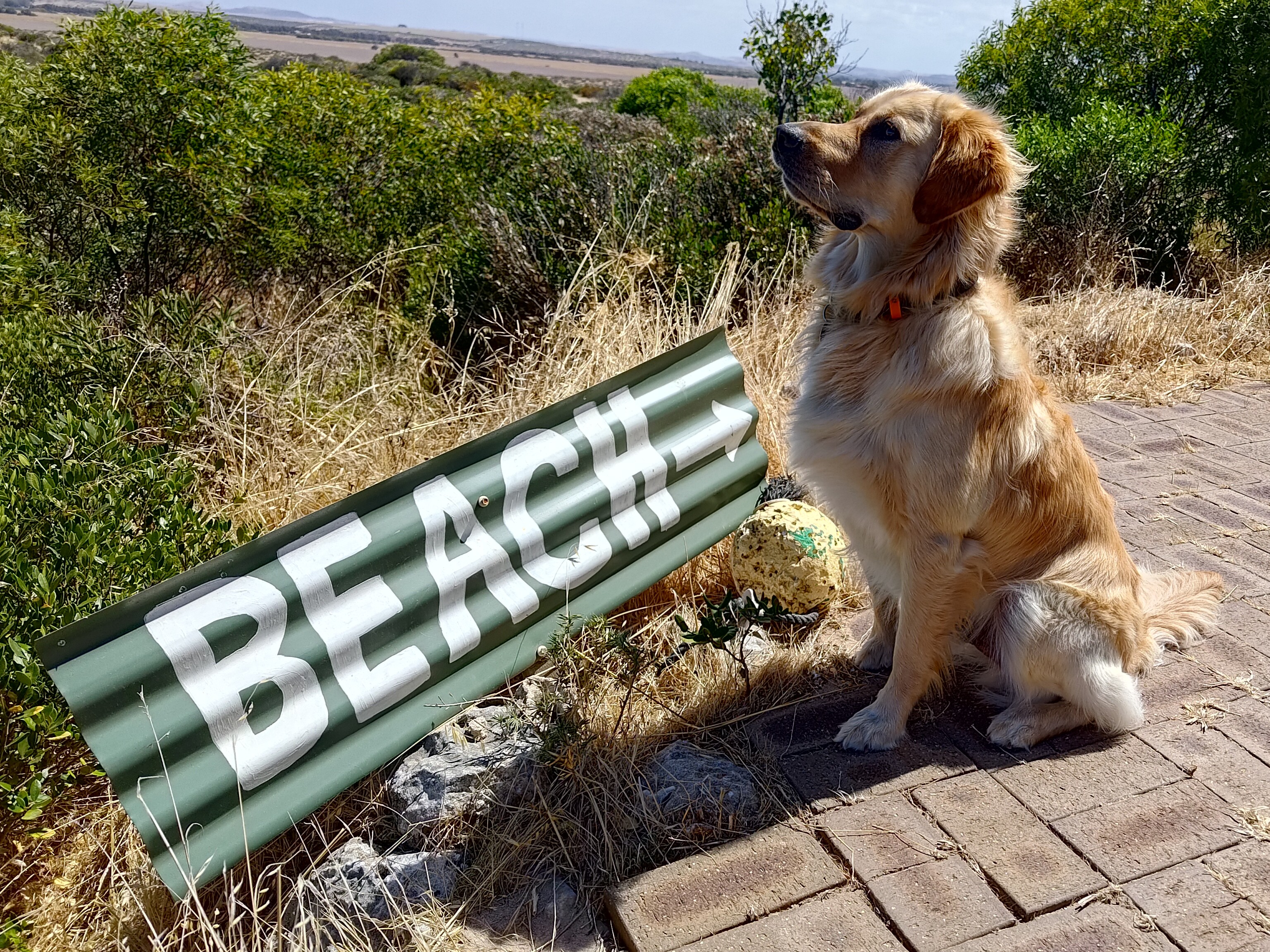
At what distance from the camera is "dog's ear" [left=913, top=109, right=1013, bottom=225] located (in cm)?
254

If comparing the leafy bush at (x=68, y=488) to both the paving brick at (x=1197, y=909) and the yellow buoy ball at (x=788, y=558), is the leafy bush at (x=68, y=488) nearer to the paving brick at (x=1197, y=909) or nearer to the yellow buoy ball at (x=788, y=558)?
the yellow buoy ball at (x=788, y=558)

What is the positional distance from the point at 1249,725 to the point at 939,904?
131cm

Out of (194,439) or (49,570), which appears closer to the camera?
(49,570)

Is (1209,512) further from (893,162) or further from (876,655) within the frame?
(893,162)

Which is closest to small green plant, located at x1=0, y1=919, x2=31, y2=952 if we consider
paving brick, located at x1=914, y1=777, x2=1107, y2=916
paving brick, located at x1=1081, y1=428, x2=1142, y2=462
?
paving brick, located at x1=914, y1=777, x2=1107, y2=916

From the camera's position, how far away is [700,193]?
636 cm

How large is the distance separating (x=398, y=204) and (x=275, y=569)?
4608mm

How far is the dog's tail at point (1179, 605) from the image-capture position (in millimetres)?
3107

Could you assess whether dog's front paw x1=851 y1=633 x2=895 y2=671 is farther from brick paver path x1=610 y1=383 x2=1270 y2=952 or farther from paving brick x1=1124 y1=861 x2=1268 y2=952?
paving brick x1=1124 y1=861 x2=1268 y2=952

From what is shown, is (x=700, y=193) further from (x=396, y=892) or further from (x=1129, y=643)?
(x=396, y=892)

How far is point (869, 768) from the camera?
8.77 ft

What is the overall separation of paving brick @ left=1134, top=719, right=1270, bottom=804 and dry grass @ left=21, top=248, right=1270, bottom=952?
0.95m

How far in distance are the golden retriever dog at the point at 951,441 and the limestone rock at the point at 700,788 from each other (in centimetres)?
40

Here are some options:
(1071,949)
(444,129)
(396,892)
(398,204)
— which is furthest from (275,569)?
(444,129)
